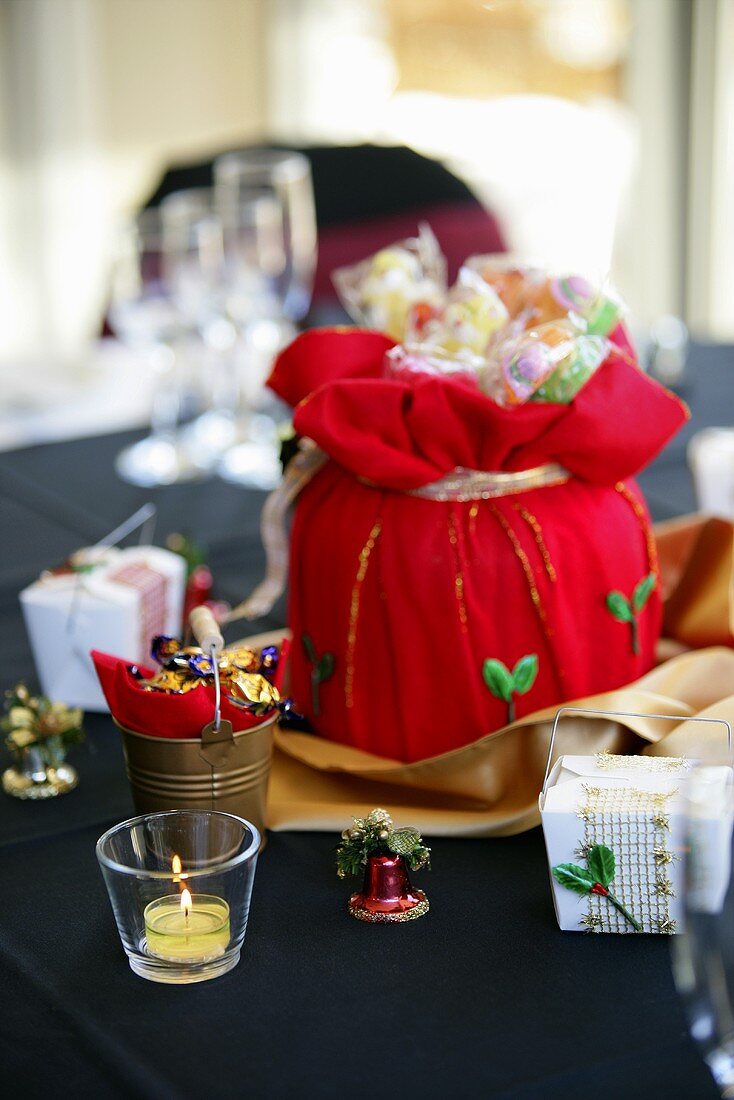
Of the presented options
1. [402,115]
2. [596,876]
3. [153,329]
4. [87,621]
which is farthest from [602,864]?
[402,115]

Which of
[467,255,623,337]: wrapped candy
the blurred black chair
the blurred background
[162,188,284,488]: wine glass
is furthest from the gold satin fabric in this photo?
the blurred background

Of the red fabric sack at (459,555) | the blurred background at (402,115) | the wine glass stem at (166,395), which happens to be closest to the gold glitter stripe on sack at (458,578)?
the red fabric sack at (459,555)

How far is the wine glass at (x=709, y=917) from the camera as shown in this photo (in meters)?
0.61

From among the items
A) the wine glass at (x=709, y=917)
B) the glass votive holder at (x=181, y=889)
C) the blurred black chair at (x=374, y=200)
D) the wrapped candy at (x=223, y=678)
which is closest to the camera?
the wine glass at (x=709, y=917)

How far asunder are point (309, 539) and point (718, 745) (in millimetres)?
329

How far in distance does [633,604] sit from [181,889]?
1.36ft

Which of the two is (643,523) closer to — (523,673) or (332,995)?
(523,673)

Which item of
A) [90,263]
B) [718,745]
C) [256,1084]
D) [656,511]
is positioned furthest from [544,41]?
[256,1084]

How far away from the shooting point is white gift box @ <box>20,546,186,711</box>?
1143mm

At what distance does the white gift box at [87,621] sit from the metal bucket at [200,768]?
0.24 metres

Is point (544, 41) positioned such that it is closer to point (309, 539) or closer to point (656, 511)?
point (656, 511)

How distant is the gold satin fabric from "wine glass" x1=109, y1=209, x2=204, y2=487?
29.6 inches

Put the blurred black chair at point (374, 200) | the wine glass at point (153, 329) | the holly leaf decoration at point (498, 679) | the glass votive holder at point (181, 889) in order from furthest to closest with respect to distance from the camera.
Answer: the blurred black chair at point (374, 200) < the wine glass at point (153, 329) < the holly leaf decoration at point (498, 679) < the glass votive holder at point (181, 889)

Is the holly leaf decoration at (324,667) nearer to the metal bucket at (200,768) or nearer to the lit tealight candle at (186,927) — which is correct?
the metal bucket at (200,768)
